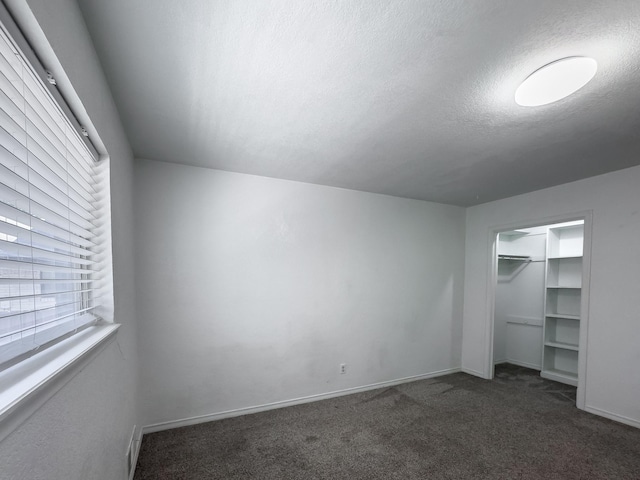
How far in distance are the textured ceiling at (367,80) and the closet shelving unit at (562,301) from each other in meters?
1.94

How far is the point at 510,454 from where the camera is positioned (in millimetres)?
2303

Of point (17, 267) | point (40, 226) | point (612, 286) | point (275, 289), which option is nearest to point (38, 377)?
point (17, 267)

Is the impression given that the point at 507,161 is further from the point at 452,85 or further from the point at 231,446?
the point at 231,446

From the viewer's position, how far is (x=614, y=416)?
9.27ft

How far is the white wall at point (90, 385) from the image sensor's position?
0.76 meters

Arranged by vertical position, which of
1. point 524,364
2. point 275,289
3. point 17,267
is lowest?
point 524,364

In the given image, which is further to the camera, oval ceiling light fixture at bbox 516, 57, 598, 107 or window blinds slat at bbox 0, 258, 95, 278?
oval ceiling light fixture at bbox 516, 57, 598, 107

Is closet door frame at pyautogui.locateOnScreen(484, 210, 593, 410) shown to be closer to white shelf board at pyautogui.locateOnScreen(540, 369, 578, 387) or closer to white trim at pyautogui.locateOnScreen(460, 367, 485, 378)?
white trim at pyautogui.locateOnScreen(460, 367, 485, 378)

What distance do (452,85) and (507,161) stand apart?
4.78 ft

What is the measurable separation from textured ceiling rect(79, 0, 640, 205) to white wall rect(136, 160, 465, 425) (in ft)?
1.72

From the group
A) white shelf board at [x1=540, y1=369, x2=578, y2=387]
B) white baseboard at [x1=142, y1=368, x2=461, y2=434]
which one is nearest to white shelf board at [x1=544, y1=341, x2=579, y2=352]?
white shelf board at [x1=540, y1=369, x2=578, y2=387]

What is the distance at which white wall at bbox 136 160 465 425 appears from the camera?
264cm

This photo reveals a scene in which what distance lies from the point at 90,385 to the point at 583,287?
14.0ft

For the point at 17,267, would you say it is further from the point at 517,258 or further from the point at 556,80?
the point at 517,258
